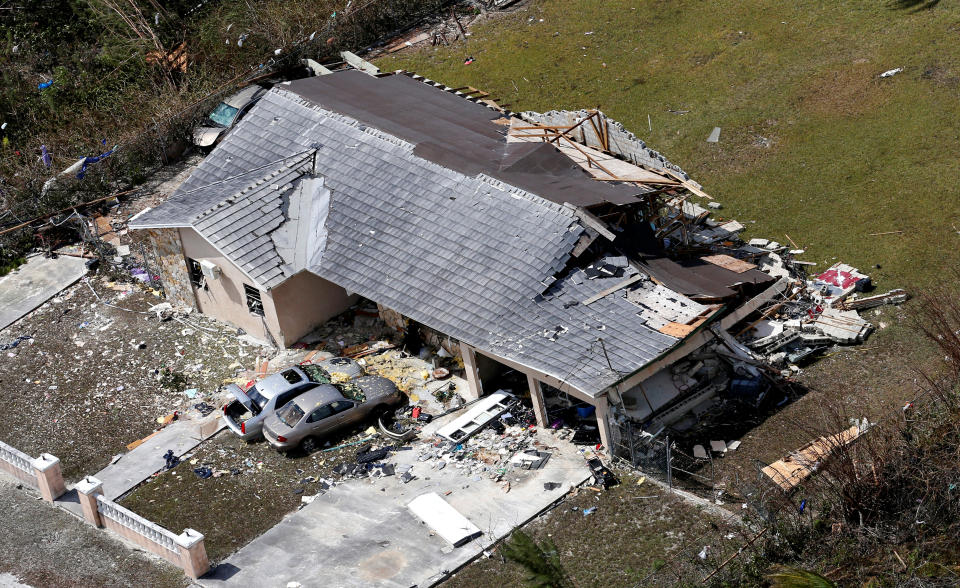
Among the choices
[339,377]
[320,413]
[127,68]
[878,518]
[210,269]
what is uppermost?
[127,68]

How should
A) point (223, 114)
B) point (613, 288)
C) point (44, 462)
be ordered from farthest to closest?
point (223, 114), point (613, 288), point (44, 462)

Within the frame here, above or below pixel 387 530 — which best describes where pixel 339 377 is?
above

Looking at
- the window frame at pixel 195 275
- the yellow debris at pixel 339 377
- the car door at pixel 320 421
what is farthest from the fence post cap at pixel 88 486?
the window frame at pixel 195 275

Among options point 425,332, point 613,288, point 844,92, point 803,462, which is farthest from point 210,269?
point 844,92

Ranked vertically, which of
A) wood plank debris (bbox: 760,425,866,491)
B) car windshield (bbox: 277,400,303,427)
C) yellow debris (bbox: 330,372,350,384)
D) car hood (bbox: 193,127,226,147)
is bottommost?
wood plank debris (bbox: 760,425,866,491)

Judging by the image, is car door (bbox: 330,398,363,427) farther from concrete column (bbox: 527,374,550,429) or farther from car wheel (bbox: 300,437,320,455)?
concrete column (bbox: 527,374,550,429)

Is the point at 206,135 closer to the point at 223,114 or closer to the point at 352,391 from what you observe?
the point at 223,114

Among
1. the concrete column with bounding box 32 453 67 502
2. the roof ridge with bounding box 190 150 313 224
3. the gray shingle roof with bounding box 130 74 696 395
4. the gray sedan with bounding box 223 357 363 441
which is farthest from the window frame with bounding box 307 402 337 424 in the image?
the roof ridge with bounding box 190 150 313 224

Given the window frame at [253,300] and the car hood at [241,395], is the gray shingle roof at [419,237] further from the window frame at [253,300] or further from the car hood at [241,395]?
the car hood at [241,395]
